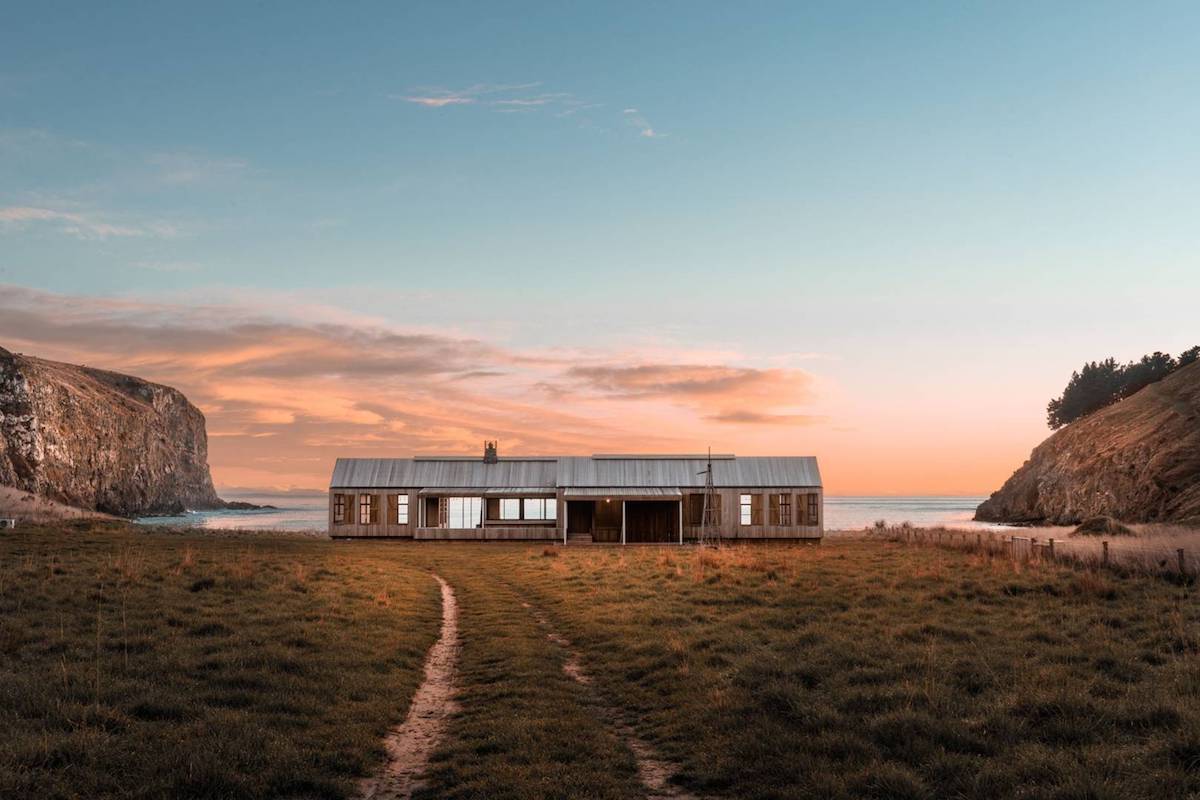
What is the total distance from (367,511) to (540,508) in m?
11.0

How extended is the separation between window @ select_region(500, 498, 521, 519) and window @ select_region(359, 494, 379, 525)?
7.92 meters

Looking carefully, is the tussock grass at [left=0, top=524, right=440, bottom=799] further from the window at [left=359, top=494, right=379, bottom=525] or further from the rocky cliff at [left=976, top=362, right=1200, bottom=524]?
the rocky cliff at [left=976, top=362, right=1200, bottom=524]

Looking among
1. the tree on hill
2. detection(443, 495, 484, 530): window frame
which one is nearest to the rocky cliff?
the tree on hill

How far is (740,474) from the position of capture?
51.5 meters

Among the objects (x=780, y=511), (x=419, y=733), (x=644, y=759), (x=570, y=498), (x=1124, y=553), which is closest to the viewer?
(x=644, y=759)

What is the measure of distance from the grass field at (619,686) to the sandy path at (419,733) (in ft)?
0.76

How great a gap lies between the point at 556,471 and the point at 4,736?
44.8m

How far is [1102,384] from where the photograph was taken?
119 m

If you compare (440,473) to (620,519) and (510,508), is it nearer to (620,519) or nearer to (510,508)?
(510,508)

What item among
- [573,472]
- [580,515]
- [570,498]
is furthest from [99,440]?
[570,498]

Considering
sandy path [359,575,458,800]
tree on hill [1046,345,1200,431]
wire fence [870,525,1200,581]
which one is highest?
tree on hill [1046,345,1200,431]

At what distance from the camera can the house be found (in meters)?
50.6

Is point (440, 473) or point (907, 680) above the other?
point (440, 473)

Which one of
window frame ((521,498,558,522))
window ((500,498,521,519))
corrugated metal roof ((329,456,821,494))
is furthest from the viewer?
window ((500,498,521,519))
